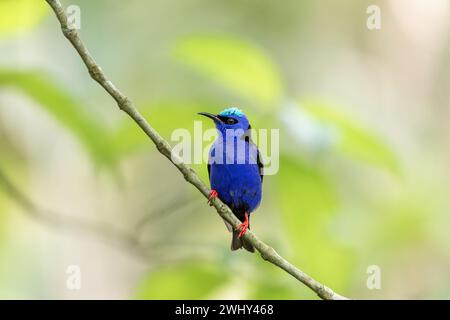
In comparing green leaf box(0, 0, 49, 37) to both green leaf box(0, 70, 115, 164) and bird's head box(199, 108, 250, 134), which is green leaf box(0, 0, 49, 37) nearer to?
green leaf box(0, 70, 115, 164)

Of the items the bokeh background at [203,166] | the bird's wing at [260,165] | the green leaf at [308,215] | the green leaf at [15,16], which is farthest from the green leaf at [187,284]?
the green leaf at [15,16]

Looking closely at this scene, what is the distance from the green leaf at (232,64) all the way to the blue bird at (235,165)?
40.2 inches

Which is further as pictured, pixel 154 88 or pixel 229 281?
pixel 154 88

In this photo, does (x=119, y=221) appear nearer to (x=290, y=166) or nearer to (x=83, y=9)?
(x=83, y=9)

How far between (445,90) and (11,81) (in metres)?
6.07

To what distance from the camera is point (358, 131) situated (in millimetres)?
3723

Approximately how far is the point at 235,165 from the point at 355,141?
152cm

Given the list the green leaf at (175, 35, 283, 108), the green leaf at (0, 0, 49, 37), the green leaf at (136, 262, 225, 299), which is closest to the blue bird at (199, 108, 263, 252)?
the green leaf at (136, 262, 225, 299)

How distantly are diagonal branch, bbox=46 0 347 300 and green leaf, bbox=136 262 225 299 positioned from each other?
830 mm

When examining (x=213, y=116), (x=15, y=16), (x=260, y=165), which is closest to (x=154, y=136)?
(x=15, y=16)

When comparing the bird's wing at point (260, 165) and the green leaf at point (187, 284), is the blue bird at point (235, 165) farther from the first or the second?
the green leaf at point (187, 284)
